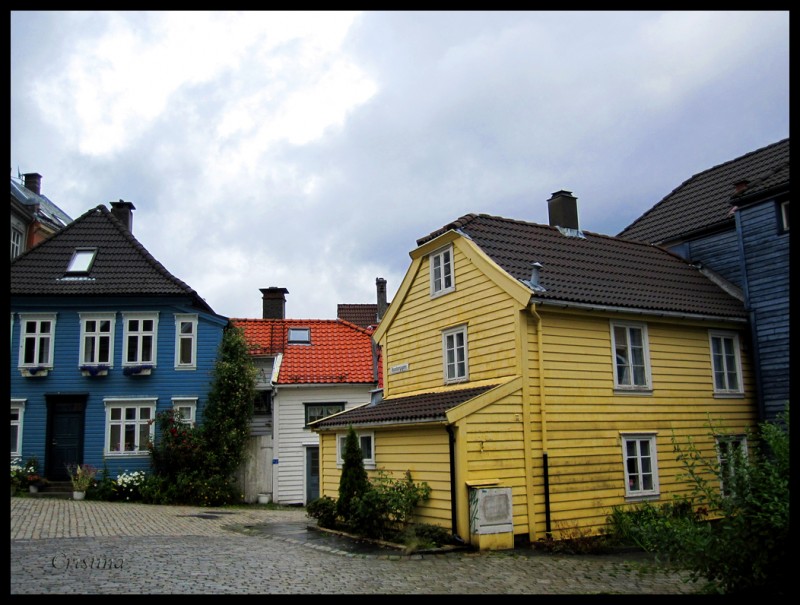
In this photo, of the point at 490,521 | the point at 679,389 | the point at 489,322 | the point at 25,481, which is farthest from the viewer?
the point at 25,481

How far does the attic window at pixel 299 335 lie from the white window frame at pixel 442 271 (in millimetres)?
12218

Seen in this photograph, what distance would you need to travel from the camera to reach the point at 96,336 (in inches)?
1005

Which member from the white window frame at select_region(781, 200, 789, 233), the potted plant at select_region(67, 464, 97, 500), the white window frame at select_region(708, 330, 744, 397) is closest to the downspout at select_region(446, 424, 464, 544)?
the white window frame at select_region(708, 330, 744, 397)

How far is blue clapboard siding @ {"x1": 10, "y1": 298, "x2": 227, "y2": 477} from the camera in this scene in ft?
80.9

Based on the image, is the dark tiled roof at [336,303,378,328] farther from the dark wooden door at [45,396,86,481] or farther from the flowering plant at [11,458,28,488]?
the flowering plant at [11,458,28,488]

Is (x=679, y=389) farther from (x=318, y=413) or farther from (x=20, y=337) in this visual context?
(x=20, y=337)

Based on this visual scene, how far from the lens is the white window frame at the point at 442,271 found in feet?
57.6

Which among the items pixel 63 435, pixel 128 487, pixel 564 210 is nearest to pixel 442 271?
pixel 564 210

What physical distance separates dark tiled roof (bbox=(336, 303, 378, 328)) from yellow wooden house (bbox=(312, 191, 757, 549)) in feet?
80.2

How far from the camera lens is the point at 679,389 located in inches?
682

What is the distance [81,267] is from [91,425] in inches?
235

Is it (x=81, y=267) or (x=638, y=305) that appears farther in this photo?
(x=81, y=267)
